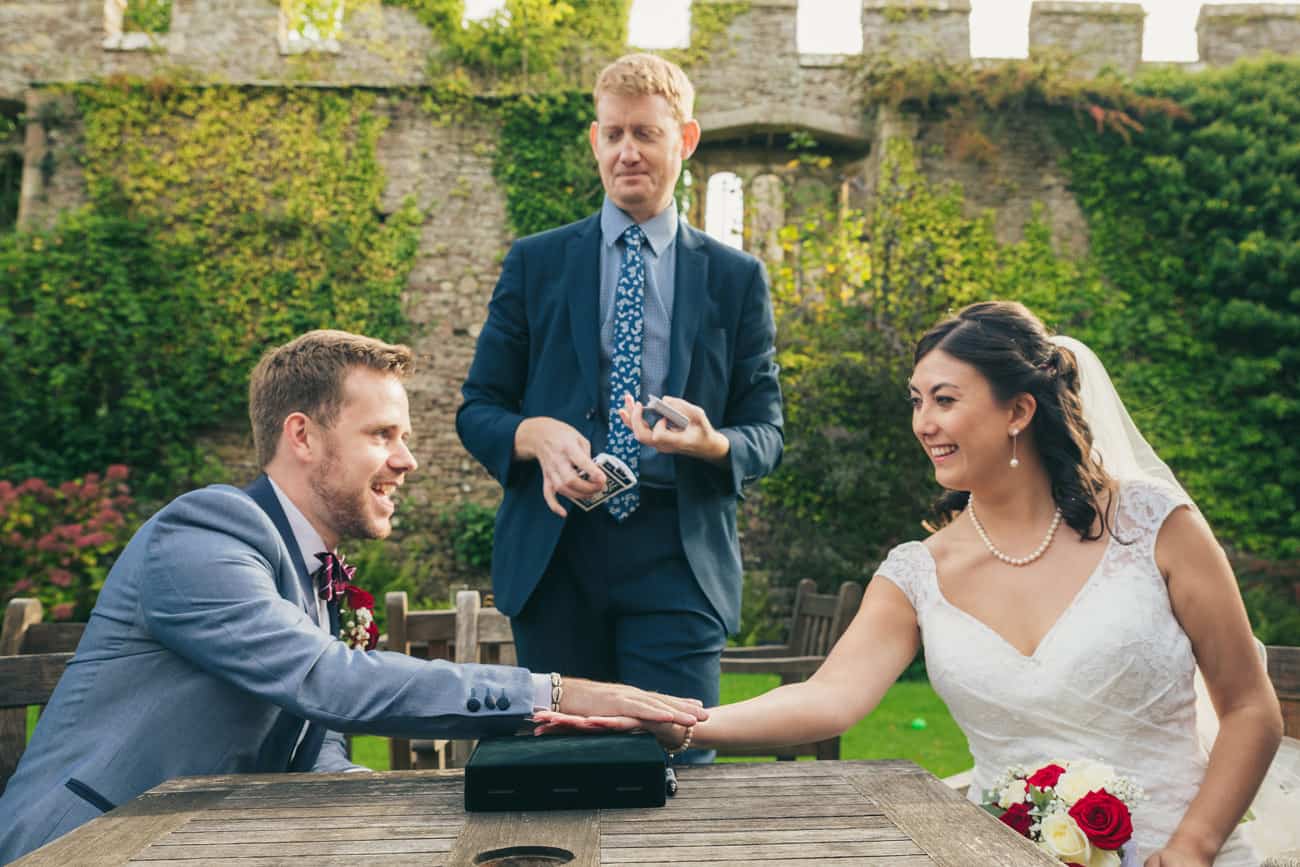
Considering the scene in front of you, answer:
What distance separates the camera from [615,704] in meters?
1.97

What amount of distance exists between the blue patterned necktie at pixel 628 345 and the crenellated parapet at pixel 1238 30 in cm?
1093

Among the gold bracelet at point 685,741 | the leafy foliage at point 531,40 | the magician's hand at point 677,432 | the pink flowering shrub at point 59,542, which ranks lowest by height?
the pink flowering shrub at point 59,542

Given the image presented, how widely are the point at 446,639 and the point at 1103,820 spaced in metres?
2.77

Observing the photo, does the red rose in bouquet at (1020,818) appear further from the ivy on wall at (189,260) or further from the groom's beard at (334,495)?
the ivy on wall at (189,260)

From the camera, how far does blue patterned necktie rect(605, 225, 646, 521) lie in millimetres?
2762

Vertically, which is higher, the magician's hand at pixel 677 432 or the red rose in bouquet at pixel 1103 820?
the magician's hand at pixel 677 432

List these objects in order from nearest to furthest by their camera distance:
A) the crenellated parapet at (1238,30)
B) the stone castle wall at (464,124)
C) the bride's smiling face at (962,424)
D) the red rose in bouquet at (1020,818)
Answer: the red rose in bouquet at (1020,818)
the bride's smiling face at (962,424)
the stone castle wall at (464,124)
the crenellated parapet at (1238,30)

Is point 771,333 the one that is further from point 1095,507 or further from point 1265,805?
point 1265,805

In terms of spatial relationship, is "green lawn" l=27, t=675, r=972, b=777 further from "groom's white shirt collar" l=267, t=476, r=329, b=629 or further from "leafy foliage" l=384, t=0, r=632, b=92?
"leafy foliage" l=384, t=0, r=632, b=92

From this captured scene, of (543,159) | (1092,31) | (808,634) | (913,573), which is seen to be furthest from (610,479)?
(1092,31)

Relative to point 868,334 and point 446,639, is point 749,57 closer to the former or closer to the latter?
point 868,334

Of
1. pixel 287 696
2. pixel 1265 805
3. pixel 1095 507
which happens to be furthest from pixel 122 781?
pixel 1265 805

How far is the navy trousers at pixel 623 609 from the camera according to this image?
8.66 feet

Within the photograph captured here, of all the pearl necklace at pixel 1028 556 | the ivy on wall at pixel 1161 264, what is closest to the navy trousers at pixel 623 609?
the pearl necklace at pixel 1028 556
